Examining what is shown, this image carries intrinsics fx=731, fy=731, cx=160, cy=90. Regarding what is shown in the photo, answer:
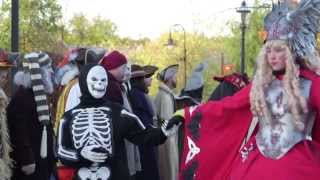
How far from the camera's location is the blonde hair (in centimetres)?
503

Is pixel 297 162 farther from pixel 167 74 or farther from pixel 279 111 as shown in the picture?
pixel 167 74

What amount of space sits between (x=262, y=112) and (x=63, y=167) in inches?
72.3

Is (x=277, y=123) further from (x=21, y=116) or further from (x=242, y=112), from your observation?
(x=21, y=116)

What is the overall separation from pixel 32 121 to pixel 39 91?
32 centimetres

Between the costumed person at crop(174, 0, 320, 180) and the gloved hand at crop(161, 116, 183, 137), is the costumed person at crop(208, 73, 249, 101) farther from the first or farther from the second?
the costumed person at crop(174, 0, 320, 180)

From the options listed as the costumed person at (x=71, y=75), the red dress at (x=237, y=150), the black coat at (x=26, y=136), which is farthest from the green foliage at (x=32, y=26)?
the red dress at (x=237, y=150)

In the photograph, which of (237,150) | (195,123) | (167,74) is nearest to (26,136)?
(195,123)

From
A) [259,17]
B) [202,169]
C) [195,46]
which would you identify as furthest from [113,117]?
[195,46]

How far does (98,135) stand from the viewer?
583cm

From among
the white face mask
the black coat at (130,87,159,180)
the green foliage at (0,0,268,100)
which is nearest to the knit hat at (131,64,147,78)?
the black coat at (130,87,159,180)

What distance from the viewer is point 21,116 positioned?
7219mm

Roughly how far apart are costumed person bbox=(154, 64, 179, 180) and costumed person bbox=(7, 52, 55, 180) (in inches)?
97.0

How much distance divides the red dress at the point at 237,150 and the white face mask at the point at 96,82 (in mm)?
819

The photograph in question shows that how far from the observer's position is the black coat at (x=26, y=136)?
7.11 meters
